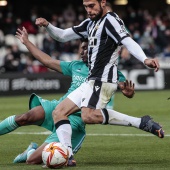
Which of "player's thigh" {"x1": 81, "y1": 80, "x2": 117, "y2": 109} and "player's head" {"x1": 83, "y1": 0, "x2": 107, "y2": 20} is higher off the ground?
"player's head" {"x1": 83, "y1": 0, "x2": 107, "y2": 20}

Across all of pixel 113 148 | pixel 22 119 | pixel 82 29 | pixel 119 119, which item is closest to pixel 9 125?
pixel 22 119

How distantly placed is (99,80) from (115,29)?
678mm

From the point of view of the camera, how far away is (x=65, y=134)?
27.9 feet

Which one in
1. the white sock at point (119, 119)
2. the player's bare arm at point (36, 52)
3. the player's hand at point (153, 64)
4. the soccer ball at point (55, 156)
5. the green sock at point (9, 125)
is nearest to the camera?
the player's hand at point (153, 64)

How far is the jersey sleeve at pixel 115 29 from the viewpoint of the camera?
850 centimetres

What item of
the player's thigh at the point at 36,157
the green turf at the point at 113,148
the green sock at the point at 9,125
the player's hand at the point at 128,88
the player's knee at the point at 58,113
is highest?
the player's hand at the point at 128,88

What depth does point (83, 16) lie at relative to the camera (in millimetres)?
30188

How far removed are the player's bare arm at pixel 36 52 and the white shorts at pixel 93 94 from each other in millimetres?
875

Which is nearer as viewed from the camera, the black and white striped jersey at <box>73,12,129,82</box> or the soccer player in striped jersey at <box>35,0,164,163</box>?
the soccer player in striped jersey at <box>35,0,164,163</box>

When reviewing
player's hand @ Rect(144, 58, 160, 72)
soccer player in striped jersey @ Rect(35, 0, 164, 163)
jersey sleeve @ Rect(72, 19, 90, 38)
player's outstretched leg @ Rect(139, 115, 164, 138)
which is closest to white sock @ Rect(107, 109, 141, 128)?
soccer player in striped jersey @ Rect(35, 0, 164, 163)

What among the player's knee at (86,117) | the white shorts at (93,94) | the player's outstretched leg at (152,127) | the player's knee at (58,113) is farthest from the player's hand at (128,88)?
the player's knee at (58,113)

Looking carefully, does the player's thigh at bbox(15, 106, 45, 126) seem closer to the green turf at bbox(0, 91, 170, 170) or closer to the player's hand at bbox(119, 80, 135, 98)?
the green turf at bbox(0, 91, 170, 170)

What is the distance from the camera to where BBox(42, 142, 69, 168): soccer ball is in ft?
27.0

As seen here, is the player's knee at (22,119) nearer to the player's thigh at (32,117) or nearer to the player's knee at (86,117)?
the player's thigh at (32,117)
